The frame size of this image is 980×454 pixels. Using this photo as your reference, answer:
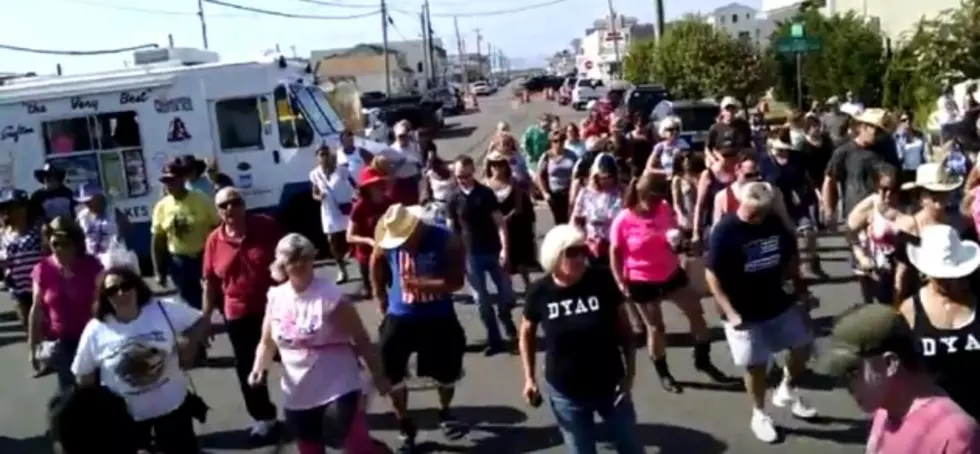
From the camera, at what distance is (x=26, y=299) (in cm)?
1028

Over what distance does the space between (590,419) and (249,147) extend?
1193 centimetres

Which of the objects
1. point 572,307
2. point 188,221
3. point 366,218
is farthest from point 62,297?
point 366,218

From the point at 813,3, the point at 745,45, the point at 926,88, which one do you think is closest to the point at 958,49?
the point at 926,88

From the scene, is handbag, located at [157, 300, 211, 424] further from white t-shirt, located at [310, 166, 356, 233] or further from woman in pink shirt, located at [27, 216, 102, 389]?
white t-shirt, located at [310, 166, 356, 233]

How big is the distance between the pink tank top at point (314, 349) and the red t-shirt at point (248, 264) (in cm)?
139

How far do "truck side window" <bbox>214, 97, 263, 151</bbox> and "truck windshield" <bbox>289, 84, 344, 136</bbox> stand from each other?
60 cm

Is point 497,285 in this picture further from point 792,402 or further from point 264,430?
point 792,402

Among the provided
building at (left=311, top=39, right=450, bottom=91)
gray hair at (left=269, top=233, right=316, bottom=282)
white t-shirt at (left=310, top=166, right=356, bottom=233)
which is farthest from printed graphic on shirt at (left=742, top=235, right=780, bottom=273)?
building at (left=311, top=39, right=450, bottom=91)

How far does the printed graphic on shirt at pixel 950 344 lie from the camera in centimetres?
449

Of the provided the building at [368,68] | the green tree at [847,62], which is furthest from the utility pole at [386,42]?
the green tree at [847,62]

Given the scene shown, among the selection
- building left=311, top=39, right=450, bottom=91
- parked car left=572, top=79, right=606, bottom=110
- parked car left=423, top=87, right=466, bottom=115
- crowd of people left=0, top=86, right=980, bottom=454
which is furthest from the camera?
building left=311, top=39, right=450, bottom=91

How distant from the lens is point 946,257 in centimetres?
469

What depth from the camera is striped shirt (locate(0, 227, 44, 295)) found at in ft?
32.9

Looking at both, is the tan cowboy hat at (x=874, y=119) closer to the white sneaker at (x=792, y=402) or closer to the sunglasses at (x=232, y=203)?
the white sneaker at (x=792, y=402)
